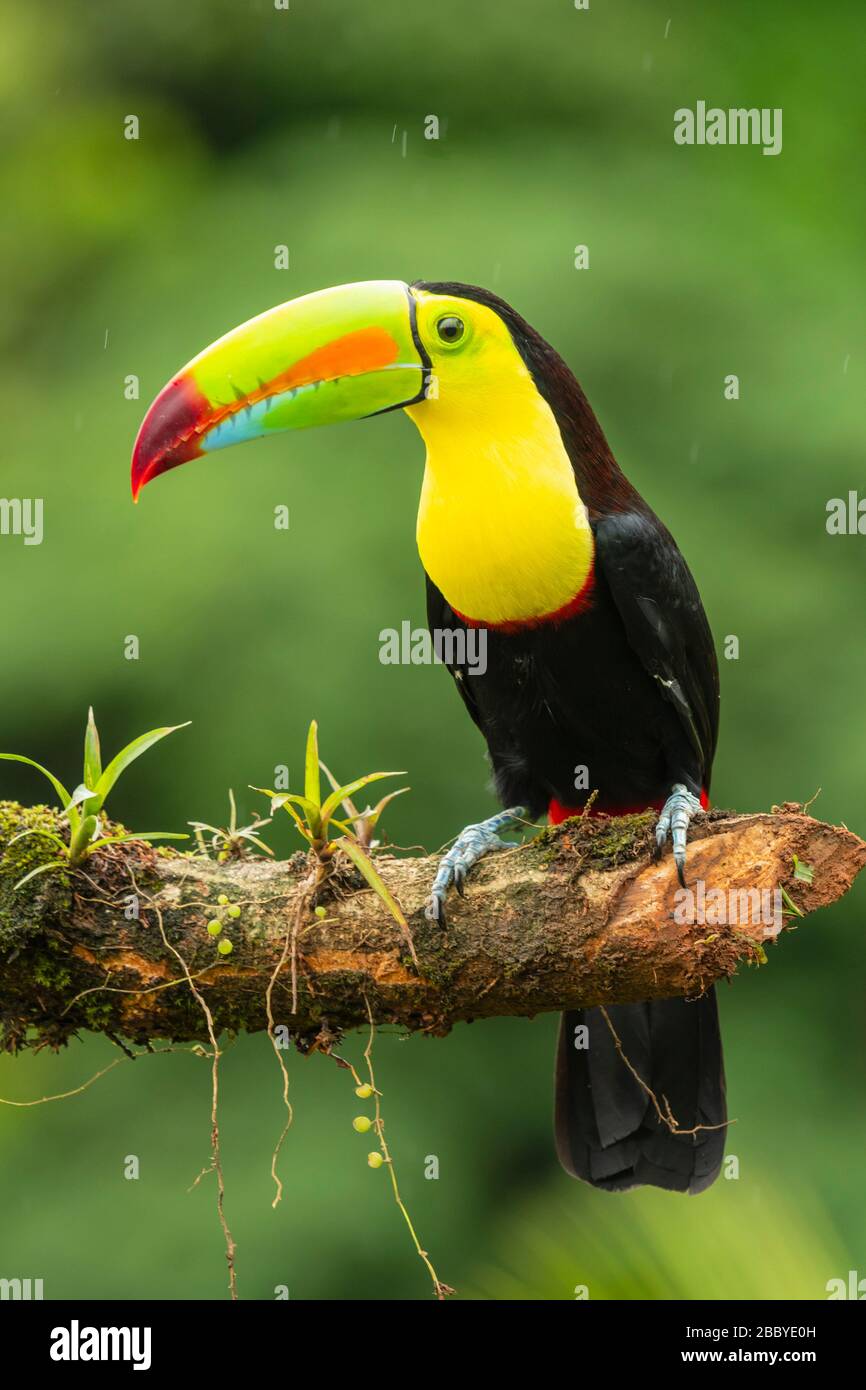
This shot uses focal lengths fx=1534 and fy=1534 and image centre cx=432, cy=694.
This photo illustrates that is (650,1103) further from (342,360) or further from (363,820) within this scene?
(342,360)

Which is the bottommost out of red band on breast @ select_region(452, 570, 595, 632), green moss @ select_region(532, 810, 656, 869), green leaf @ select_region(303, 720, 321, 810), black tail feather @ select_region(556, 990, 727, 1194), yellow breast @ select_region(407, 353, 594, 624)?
black tail feather @ select_region(556, 990, 727, 1194)

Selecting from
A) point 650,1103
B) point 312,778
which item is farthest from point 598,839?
point 650,1103

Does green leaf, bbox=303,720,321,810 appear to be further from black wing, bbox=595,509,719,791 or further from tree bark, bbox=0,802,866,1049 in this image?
black wing, bbox=595,509,719,791

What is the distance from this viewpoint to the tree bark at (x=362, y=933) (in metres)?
2.59

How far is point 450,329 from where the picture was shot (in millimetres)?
3174

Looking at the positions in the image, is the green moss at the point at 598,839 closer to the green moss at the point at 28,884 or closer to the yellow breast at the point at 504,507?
the yellow breast at the point at 504,507

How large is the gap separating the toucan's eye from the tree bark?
1076mm

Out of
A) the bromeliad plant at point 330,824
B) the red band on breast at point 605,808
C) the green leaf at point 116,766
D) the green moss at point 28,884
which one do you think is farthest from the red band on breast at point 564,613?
the green moss at point 28,884

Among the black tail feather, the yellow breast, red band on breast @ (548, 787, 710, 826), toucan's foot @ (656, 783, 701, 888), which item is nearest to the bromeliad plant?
toucan's foot @ (656, 783, 701, 888)

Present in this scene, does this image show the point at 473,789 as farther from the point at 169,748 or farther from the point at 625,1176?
the point at 625,1176

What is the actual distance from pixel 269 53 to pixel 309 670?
2.83m

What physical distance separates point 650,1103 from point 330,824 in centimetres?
113

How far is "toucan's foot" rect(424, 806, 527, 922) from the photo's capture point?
271 cm

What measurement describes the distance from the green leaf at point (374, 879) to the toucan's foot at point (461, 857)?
0.21 feet
